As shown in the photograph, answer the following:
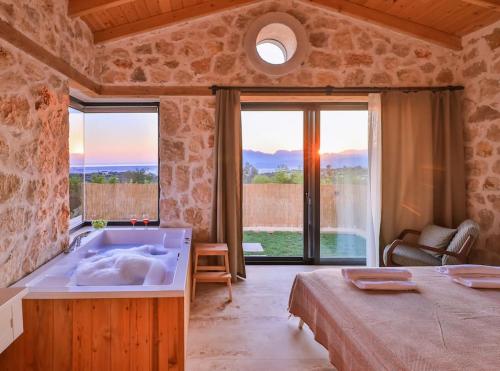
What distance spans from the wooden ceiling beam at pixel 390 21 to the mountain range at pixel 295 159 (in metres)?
1.45

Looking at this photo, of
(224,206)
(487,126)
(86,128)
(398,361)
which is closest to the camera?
(398,361)

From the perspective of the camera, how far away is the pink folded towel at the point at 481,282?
7.21 ft

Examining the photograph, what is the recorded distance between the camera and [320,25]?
3.78 meters

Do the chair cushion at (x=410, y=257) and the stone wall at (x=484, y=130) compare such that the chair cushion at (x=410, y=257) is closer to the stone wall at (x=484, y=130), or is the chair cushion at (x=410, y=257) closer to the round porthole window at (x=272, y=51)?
the stone wall at (x=484, y=130)

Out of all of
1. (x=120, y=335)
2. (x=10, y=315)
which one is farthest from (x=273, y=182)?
(x=10, y=315)

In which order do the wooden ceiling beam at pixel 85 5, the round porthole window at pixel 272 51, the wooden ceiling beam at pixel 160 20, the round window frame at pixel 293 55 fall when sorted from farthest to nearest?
the round porthole window at pixel 272 51 → the round window frame at pixel 293 55 → the wooden ceiling beam at pixel 160 20 → the wooden ceiling beam at pixel 85 5

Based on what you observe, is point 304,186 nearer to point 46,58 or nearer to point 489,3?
point 489,3

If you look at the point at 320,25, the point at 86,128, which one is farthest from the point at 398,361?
the point at 86,128

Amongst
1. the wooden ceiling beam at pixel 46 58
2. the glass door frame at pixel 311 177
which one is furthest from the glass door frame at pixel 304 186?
the wooden ceiling beam at pixel 46 58

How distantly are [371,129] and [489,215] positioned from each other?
4.98 feet

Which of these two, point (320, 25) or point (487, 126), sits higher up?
point (320, 25)

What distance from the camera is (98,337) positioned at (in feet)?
5.97

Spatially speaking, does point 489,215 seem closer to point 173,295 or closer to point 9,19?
point 173,295

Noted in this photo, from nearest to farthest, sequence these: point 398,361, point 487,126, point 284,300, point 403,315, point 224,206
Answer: point 398,361
point 403,315
point 284,300
point 487,126
point 224,206
